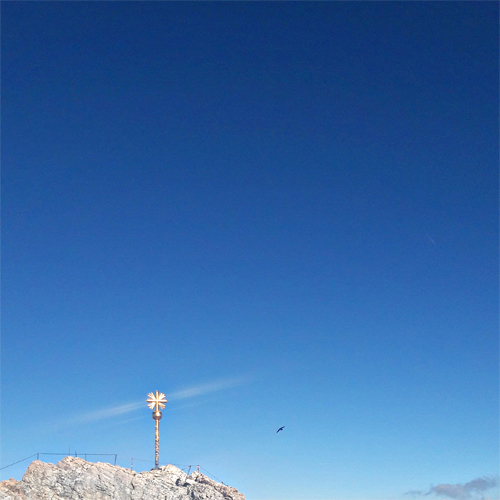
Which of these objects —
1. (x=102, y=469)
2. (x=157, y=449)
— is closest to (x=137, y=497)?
(x=102, y=469)

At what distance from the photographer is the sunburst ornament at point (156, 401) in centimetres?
12106

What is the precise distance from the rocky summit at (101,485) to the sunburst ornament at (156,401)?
12621 mm

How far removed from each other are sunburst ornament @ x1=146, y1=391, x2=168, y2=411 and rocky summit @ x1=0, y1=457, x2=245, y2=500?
41.4 feet

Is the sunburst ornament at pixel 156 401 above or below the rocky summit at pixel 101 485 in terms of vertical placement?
above

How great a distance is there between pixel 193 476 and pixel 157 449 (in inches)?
371

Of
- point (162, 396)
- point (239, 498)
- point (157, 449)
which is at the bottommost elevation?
point (239, 498)

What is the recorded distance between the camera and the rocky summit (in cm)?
10038

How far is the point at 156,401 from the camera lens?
4776 inches

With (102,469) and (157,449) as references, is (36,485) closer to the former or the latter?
(102,469)

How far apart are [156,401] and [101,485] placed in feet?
69.9

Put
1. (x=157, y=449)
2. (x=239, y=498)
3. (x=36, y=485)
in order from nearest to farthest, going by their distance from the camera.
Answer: (x=36, y=485)
(x=239, y=498)
(x=157, y=449)

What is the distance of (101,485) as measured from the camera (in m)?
103

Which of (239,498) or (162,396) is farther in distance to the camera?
(162,396)

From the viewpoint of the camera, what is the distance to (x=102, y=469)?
107 meters
